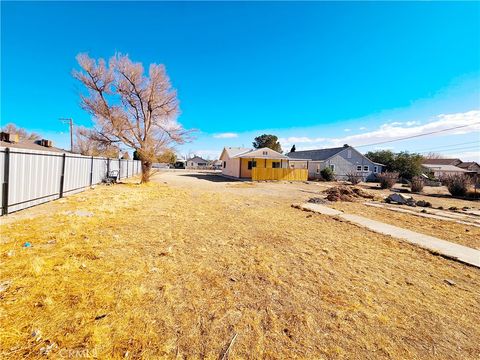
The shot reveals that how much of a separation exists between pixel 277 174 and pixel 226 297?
68.9 ft

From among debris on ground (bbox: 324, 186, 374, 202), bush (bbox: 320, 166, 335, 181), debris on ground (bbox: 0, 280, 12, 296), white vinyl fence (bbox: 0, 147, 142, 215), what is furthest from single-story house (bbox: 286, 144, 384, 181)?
debris on ground (bbox: 0, 280, 12, 296)

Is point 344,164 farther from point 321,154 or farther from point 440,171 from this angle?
point 440,171

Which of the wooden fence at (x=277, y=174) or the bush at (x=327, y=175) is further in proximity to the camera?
the bush at (x=327, y=175)

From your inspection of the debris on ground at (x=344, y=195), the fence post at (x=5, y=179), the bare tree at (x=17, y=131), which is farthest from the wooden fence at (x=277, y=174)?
the bare tree at (x=17, y=131)

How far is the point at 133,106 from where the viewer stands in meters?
15.8

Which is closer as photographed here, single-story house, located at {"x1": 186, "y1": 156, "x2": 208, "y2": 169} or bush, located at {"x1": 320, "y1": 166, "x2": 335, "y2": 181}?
bush, located at {"x1": 320, "y1": 166, "x2": 335, "y2": 181}

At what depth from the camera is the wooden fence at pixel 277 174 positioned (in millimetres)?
22562

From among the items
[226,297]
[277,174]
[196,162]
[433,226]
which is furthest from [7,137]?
[196,162]

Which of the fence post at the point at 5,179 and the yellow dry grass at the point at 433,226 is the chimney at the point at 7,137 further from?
the yellow dry grass at the point at 433,226

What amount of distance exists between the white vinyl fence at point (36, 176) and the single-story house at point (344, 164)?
25.4 m

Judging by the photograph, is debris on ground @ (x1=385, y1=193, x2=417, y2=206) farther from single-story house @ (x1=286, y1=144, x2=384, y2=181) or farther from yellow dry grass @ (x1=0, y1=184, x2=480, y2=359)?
single-story house @ (x1=286, y1=144, x2=384, y2=181)

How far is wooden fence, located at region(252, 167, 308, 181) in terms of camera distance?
2256cm

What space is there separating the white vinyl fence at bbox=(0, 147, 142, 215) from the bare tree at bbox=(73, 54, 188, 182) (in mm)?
5167

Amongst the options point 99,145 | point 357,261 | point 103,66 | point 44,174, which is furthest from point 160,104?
point 357,261
